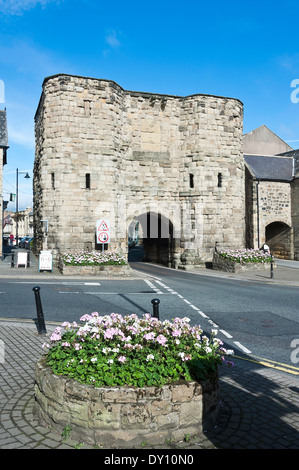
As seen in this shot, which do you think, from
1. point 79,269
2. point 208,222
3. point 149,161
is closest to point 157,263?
point 208,222

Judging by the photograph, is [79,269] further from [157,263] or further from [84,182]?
[157,263]

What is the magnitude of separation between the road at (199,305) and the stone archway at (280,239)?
15.7 meters

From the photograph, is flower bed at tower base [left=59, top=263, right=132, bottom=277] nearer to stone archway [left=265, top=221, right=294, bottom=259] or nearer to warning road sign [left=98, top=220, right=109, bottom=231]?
warning road sign [left=98, top=220, right=109, bottom=231]

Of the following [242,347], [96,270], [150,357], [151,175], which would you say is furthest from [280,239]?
[150,357]

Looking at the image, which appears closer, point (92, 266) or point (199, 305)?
point (199, 305)

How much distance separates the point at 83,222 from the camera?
72.1 ft

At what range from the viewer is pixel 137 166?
79.9ft

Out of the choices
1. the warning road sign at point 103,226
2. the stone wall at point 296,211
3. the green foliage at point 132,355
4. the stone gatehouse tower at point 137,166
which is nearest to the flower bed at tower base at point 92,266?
the warning road sign at point 103,226

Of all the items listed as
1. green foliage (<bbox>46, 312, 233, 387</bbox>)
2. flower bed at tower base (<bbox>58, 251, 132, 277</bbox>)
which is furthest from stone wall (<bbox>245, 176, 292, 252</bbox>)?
green foliage (<bbox>46, 312, 233, 387</bbox>)

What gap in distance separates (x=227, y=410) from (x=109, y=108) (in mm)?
20729

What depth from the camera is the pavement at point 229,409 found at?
12.4 feet

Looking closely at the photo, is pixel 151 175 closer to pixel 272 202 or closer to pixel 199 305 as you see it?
pixel 272 202

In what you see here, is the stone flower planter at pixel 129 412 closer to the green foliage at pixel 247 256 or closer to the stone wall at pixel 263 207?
the green foliage at pixel 247 256

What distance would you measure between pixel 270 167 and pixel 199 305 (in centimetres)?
2310
